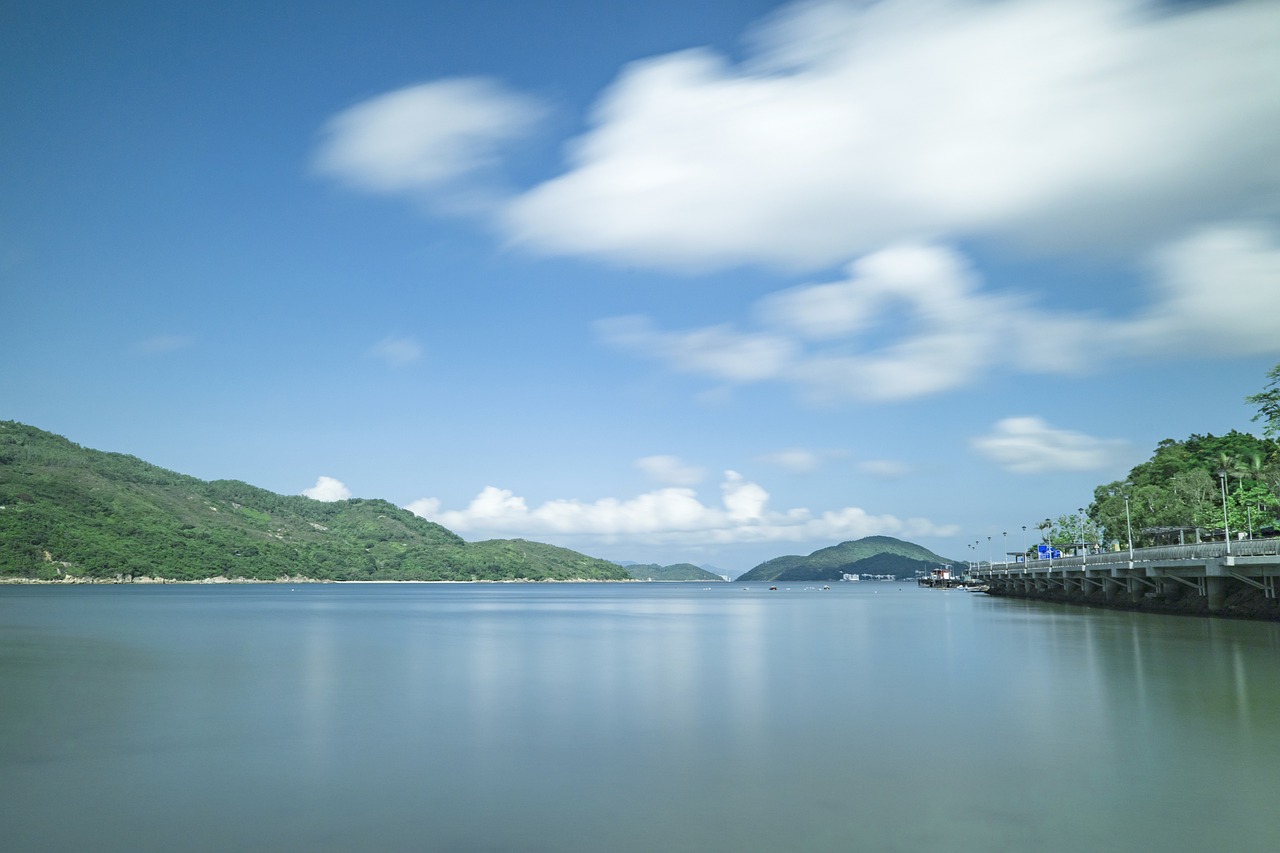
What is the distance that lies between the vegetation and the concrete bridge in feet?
11.4

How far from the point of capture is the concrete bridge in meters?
46.5

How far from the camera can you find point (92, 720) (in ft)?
69.9

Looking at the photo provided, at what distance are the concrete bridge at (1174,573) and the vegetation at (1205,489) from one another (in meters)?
3.46

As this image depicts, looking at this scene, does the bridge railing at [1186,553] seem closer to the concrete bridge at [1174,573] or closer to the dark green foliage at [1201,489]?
the concrete bridge at [1174,573]

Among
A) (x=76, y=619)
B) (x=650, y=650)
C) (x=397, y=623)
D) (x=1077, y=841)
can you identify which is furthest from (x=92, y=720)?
(x=76, y=619)

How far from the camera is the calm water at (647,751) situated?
12234mm

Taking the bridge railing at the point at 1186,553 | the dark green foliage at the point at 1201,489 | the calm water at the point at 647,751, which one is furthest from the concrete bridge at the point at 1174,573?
the calm water at the point at 647,751

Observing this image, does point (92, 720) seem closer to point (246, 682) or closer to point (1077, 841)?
point (246, 682)

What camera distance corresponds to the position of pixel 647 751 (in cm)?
1775

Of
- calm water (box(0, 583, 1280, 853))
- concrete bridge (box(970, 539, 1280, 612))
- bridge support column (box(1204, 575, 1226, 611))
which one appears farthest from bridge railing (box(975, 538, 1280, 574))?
calm water (box(0, 583, 1280, 853))

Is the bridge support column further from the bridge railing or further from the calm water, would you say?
the calm water

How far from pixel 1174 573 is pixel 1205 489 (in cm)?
2987

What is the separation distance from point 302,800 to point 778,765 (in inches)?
303

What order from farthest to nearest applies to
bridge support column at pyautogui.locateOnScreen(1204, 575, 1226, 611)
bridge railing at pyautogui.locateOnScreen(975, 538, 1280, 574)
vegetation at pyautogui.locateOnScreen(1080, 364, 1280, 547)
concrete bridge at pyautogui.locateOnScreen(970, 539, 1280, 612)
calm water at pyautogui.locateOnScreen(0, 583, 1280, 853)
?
vegetation at pyautogui.locateOnScreen(1080, 364, 1280, 547), bridge support column at pyautogui.locateOnScreen(1204, 575, 1226, 611), concrete bridge at pyautogui.locateOnScreen(970, 539, 1280, 612), bridge railing at pyautogui.locateOnScreen(975, 538, 1280, 574), calm water at pyautogui.locateOnScreen(0, 583, 1280, 853)
